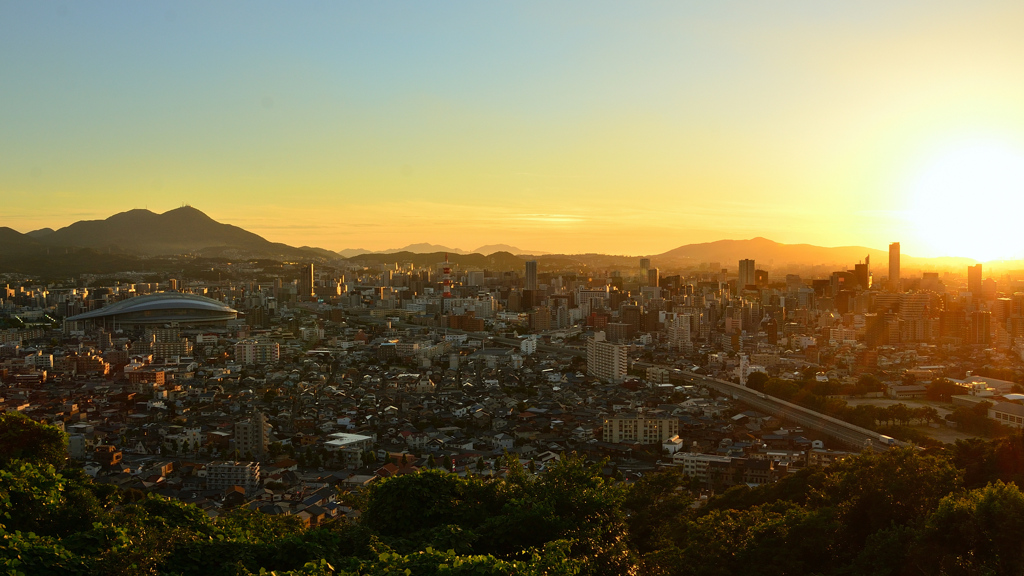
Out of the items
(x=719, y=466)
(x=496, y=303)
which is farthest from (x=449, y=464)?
(x=496, y=303)

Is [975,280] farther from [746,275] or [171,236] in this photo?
[171,236]

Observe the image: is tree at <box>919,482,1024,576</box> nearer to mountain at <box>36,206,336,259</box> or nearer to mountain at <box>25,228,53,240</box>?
mountain at <box>36,206,336,259</box>

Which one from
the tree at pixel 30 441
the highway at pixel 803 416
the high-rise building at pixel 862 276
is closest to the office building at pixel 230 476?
the tree at pixel 30 441

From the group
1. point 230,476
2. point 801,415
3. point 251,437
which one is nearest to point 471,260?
point 801,415

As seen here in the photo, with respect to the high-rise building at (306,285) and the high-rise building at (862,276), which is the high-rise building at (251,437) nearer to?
the high-rise building at (306,285)

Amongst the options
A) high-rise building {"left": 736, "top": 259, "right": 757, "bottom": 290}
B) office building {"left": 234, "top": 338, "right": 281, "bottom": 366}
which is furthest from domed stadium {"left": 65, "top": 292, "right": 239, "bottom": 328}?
high-rise building {"left": 736, "top": 259, "right": 757, "bottom": 290}

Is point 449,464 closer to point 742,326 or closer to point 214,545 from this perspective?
point 214,545

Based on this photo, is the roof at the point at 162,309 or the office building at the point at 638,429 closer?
the office building at the point at 638,429
